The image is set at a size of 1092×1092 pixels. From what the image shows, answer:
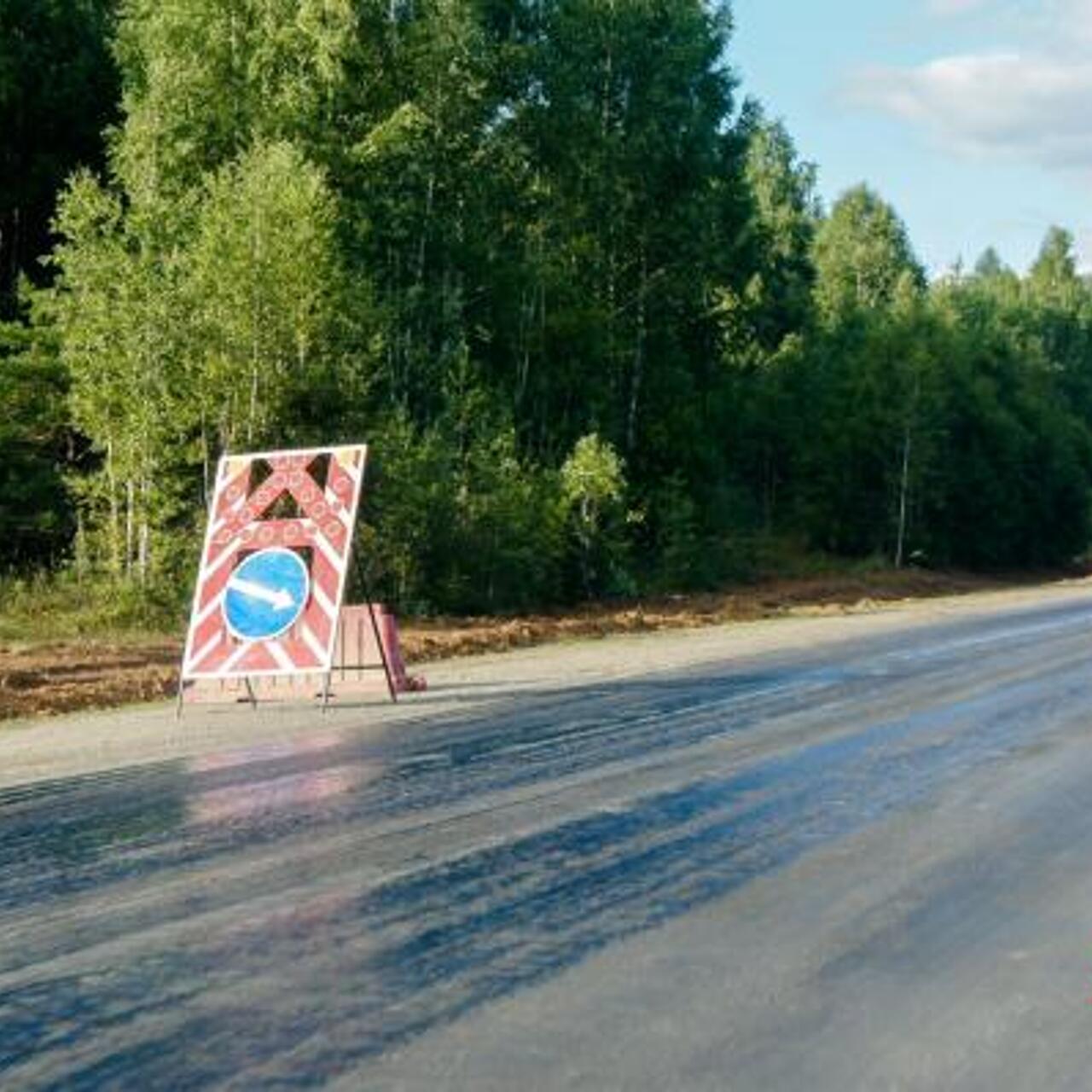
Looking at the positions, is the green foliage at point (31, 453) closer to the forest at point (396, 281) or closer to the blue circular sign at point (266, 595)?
the forest at point (396, 281)

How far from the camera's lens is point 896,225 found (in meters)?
90.4

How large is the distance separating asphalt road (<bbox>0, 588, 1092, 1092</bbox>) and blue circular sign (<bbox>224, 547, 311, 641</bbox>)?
220cm

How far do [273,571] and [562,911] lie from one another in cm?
874

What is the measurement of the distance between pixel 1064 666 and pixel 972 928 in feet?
40.6

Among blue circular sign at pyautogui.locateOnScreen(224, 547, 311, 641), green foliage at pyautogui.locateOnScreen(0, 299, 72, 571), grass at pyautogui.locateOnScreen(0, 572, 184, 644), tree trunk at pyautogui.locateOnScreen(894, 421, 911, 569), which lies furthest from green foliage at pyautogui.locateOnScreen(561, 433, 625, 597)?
tree trunk at pyautogui.locateOnScreen(894, 421, 911, 569)

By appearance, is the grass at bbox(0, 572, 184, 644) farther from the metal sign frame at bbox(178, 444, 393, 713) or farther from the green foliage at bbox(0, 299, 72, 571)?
the metal sign frame at bbox(178, 444, 393, 713)

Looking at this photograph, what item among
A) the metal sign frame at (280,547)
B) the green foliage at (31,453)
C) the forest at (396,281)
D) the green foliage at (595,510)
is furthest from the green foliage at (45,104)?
the metal sign frame at (280,547)

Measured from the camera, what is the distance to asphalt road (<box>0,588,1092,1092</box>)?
4.45 metres

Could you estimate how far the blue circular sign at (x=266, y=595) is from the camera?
14125 millimetres

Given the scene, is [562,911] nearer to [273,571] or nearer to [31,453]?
[273,571]

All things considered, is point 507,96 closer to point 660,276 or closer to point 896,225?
point 660,276

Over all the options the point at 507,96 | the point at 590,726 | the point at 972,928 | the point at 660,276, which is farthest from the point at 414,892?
the point at 660,276

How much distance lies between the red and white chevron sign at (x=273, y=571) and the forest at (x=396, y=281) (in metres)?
10.5

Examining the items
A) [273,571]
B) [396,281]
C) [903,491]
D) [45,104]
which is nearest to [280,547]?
[273,571]
